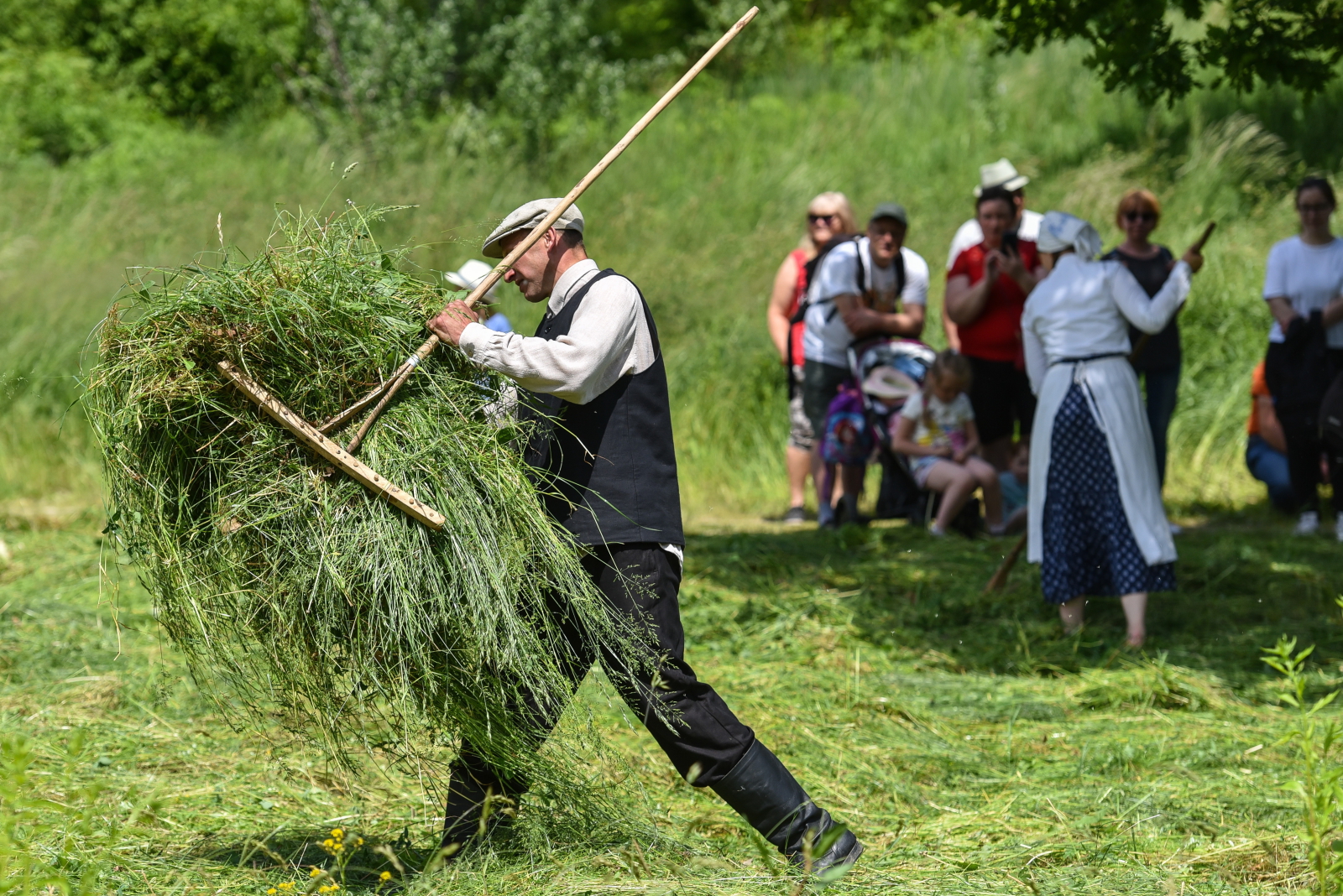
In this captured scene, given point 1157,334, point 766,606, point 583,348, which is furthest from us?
point 1157,334

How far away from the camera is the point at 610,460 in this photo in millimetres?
3629

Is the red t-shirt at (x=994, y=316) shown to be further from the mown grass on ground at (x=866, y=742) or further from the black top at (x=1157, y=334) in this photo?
the mown grass on ground at (x=866, y=742)

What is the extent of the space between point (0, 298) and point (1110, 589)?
9.23m

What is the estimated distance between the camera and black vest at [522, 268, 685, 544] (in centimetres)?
361

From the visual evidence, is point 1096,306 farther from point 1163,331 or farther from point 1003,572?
point 1163,331

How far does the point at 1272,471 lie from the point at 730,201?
6334 millimetres

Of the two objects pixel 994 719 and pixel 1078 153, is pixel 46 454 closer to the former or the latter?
pixel 994 719

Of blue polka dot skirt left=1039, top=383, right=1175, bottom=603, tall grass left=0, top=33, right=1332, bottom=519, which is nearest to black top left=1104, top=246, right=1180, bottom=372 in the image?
blue polka dot skirt left=1039, top=383, right=1175, bottom=603

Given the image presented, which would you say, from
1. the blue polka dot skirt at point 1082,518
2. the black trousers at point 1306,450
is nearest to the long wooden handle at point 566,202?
the blue polka dot skirt at point 1082,518

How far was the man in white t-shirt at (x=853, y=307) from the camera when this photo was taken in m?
8.38

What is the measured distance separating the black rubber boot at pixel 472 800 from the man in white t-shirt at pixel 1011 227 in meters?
5.05

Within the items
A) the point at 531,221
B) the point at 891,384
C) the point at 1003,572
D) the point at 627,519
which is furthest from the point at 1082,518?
the point at 531,221

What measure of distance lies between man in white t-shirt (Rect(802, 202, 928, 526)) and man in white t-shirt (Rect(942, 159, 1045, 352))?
257mm

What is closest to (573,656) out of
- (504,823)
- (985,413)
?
(504,823)
